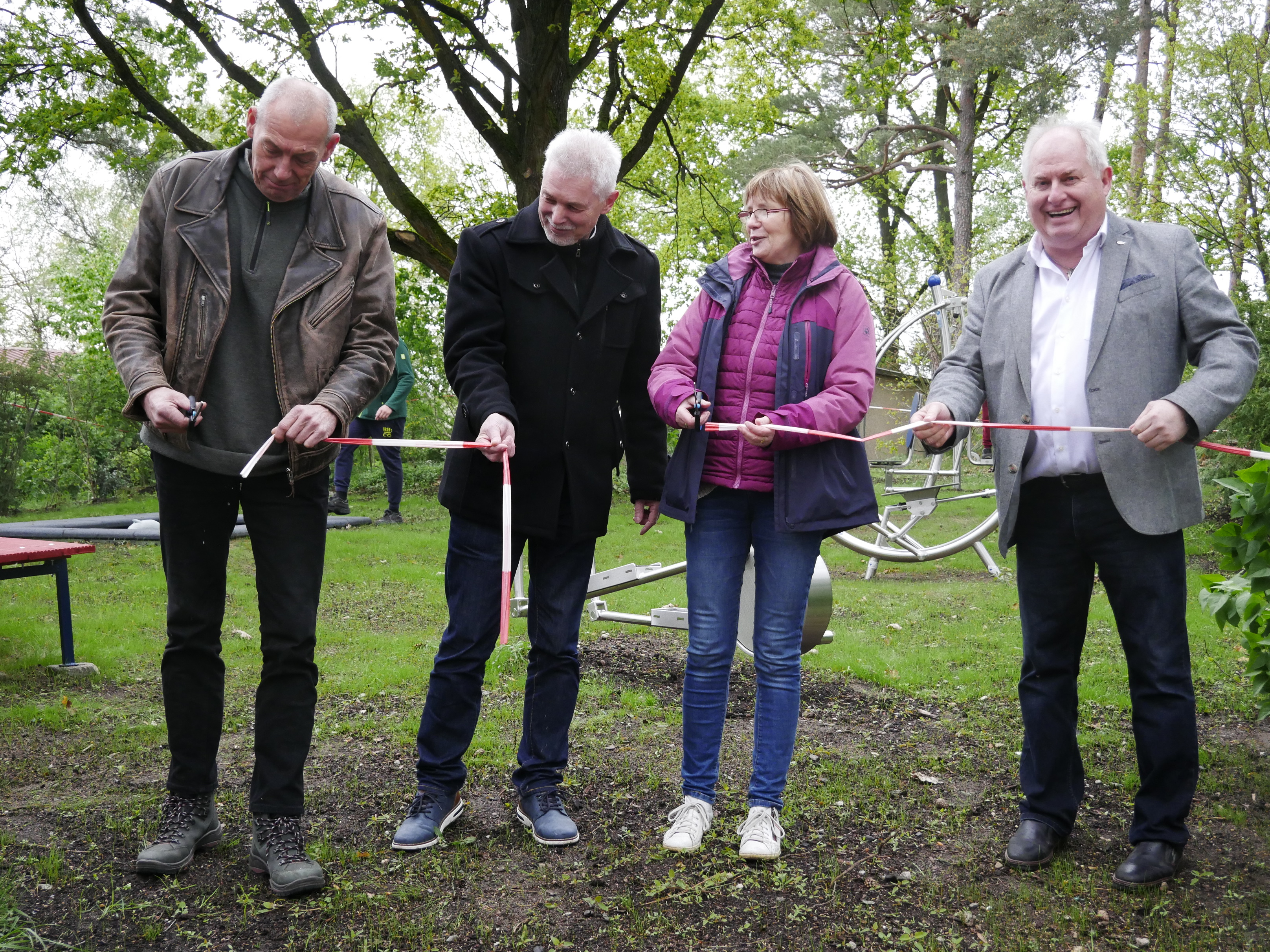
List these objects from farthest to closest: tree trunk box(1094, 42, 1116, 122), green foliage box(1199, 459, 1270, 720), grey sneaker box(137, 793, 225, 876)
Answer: tree trunk box(1094, 42, 1116, 122) < green foliage box(1199, 459, 1270, 720) < grey sneaker box(137, 793, 225, 876)

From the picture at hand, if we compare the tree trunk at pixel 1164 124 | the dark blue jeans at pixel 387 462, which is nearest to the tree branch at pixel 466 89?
the dark blue jeans at pixel 387 462

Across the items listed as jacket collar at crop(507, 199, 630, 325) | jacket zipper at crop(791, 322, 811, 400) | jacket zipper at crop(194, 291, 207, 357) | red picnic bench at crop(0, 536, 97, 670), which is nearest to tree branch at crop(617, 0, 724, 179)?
red picnic bench at crop(0, 536, 97, 670)

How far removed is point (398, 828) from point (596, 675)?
2267 mm

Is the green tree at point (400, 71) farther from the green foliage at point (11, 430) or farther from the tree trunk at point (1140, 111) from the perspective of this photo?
the tree trunk at point (1140, 111)

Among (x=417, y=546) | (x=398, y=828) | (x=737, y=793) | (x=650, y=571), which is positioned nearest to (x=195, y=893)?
(x=398, y=828)

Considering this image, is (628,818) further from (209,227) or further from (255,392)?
(209,227)

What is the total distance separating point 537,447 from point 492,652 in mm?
647

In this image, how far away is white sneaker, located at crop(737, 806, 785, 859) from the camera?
2.98 meters

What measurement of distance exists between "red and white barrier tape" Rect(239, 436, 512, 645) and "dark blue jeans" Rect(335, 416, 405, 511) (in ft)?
24.4

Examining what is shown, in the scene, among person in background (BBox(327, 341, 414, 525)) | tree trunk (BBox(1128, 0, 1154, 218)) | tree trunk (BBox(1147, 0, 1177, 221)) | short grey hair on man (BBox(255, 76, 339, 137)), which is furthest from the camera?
tree trunk (BBox(1128, 0, 1154, 218))

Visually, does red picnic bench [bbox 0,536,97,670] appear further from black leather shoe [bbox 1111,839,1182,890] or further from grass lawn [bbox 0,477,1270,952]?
black leather shoe [bbox 1111,839,1182,890]

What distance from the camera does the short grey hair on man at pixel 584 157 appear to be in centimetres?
293

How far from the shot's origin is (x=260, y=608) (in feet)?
9.27

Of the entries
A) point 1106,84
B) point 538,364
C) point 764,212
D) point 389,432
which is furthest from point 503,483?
point 1106,84
